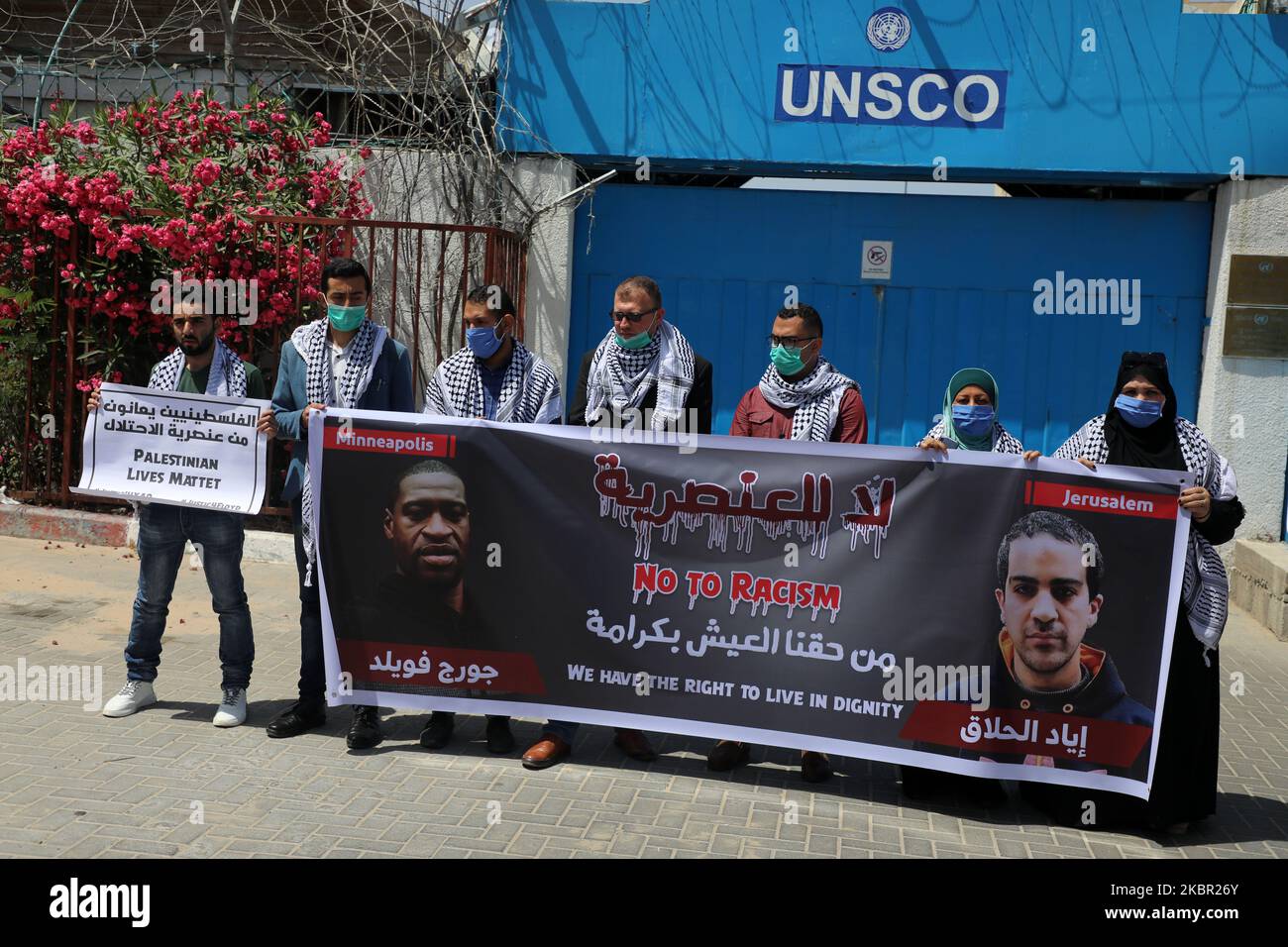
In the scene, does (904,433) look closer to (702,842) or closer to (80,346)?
(702,842)

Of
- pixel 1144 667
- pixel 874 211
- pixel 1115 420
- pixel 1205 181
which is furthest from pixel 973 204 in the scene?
pixel 1144 667

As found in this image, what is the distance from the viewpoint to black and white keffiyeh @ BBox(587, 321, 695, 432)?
5.31 meters

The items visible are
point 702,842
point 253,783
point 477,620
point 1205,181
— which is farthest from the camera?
point 1205,181

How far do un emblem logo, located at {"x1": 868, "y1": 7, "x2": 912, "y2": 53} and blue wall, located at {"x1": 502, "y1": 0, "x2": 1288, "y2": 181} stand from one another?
2.1 inches

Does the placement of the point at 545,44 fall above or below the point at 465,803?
above

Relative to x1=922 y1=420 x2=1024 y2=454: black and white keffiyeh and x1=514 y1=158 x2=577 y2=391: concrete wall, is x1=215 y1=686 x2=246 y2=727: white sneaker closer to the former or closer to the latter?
x1=922 y1=420 x2=1024 y2=454: black and white keffiyeh

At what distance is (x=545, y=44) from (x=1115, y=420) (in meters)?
6.20

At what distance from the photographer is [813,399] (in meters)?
5.24

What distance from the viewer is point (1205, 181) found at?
364 inches

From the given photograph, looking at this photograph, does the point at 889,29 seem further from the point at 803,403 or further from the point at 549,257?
the point at 803,403

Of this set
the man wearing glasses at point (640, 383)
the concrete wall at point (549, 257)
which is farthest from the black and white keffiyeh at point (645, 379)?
the concrete wall at point (549, 257)

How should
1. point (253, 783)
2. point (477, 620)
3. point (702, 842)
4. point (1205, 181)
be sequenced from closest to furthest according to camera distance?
point (702, 842)
point (253, 783)
point (477, 620)
point (1205, 181)

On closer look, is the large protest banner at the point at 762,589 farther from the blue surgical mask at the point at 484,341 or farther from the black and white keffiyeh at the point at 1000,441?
the blue surgical mask at the point at 484,341

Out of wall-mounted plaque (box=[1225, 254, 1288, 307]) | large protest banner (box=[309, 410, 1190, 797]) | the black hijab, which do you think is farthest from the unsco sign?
large protest banner (box=[309, 410, 1190, 797])
